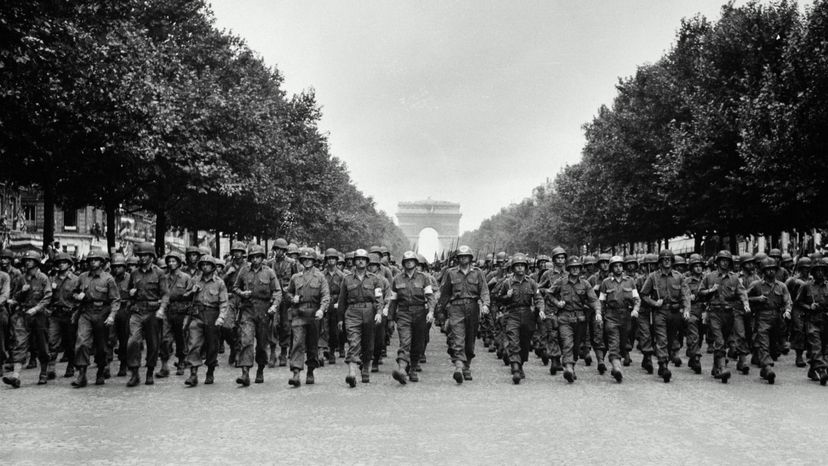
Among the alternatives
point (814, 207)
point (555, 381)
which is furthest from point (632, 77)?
point (555, 381)

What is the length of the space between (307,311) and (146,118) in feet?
40.9

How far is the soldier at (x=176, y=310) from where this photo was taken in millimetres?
13711

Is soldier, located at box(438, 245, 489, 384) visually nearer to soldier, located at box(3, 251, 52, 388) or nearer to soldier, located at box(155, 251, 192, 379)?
soldier, located at box(155, 251, 192, 379)

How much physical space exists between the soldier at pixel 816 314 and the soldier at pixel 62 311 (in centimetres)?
1111

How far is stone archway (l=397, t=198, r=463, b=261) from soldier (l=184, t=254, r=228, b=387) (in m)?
156

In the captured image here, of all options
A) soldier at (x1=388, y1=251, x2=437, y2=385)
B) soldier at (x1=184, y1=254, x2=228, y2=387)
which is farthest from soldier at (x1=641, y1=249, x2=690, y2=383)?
soldier at (x1=184, y1=254, x2=228, y2=387)

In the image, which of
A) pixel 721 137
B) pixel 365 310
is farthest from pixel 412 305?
pixel 721 137

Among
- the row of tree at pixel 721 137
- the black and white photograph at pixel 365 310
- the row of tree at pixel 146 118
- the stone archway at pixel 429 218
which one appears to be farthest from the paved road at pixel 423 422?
the stone archway at pixel 429 218

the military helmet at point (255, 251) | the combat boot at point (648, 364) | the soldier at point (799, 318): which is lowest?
the combat boot at point (648, 364)

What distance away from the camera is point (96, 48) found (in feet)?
68.5

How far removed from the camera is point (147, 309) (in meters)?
13.1

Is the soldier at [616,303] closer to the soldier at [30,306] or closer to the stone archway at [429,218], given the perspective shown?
the soldier at [30,306]

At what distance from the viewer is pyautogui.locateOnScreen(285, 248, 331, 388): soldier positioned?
12961 mm

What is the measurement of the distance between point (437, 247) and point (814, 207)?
14865cm
